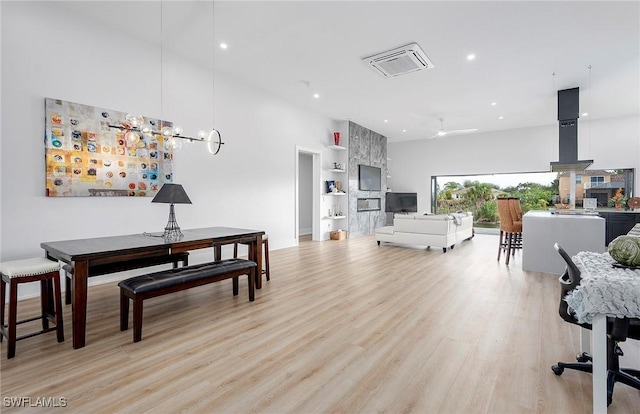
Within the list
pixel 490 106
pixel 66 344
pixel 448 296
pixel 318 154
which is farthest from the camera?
pixel 318 154

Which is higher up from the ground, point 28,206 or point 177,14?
point 177,14

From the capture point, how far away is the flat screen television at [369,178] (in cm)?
871

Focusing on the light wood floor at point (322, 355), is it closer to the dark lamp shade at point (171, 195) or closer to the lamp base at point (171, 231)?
the lamp base at point (171, 231)

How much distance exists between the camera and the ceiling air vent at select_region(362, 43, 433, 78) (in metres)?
4.21

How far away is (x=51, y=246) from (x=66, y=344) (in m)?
0.85

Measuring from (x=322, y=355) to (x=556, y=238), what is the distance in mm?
4267

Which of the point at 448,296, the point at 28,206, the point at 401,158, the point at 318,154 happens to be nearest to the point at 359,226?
the point at 318,154

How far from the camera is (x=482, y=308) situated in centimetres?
305

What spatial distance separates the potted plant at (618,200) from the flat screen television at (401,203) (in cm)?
497

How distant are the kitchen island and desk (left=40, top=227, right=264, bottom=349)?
14.3ft

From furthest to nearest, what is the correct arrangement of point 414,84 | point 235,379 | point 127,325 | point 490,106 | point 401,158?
point 401,158
point 490,106
point 414,84
point 127,325
point 235,379

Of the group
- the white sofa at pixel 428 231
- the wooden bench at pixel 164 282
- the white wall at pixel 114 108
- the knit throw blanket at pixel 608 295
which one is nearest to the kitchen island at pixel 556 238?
the white sofa at pixel 428 231

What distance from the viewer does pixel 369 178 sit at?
9102 mm

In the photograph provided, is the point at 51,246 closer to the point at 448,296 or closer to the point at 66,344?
the point at 66,344
